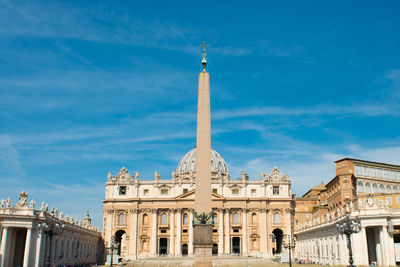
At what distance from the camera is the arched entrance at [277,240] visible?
83062 mm

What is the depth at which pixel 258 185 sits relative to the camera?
83875 mm

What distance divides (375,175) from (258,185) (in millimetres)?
23783

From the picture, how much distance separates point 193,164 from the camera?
102188 millimetres

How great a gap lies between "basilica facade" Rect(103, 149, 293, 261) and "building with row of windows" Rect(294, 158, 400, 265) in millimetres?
6745

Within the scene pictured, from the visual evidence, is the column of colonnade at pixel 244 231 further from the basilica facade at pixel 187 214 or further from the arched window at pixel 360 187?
the arched window at pixel 360 187

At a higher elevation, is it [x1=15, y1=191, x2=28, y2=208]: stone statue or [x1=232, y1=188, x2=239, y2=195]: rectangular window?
[x1=232, y1=188, x2=239, y2=195]: rectangular window

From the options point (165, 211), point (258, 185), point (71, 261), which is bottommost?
point (71, 261)

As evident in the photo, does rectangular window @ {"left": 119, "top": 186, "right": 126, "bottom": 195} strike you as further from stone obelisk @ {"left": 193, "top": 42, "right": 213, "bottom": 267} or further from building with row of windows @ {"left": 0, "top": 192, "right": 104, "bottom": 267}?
stone obelisk @ {"left": 193, "top": 42, "right": 213, "bottom": 267}

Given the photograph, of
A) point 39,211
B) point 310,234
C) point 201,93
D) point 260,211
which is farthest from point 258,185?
point 201,93

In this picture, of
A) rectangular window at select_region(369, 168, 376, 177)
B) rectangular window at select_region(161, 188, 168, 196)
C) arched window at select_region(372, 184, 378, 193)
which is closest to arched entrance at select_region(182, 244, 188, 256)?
rectangular window at select_region(161, 188, 168, 196)

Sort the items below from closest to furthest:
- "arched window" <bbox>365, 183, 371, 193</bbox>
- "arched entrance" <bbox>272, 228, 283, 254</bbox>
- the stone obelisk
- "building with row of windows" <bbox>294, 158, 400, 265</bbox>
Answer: the stone obelisk
"building with row of windows" <bbox>294, 158, 400, 265</bbox>
"arched window" <bbox>365, 183, 371, 193</bbox>
"arched entrance" <bbox>272, 228, 283, 254</bbox>

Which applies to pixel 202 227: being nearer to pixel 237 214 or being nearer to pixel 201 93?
pixel 201 93

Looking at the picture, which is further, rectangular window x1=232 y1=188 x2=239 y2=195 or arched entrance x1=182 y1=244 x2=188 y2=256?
rectangular window x1=232 y1=188 x2=239 y2=195

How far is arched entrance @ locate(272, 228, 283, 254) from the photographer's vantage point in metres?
83.1
